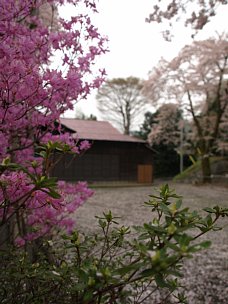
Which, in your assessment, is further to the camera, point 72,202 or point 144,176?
point 144,176

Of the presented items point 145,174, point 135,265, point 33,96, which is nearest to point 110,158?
point 145,174

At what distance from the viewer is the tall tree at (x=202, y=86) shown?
1422 centimetres

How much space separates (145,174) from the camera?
1605 centimetres

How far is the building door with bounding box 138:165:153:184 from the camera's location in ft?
52.3

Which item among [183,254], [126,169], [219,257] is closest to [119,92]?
[126,169]

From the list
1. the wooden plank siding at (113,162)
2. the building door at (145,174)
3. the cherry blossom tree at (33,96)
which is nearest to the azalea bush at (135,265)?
the cherry blossom tree at (33,96)

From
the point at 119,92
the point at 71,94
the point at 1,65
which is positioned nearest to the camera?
the point at 1,65

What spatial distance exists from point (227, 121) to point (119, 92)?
8.81m

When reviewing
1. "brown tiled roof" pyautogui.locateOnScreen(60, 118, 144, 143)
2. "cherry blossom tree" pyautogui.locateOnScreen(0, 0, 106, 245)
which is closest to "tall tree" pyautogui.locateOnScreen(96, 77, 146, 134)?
"brown tiled roof" pyautogui.locateOnScreen(60, 118, 144, 143)

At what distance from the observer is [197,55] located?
1470 centimetres

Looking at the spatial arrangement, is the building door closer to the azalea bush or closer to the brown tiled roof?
the brown tiled roof

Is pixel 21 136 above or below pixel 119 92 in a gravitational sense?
below

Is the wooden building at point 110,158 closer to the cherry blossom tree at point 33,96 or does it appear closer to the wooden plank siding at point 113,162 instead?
the wooden plank siding at point 113,162

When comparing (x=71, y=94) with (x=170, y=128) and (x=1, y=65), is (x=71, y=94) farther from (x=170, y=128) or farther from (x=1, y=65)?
(x=170, y=128)
